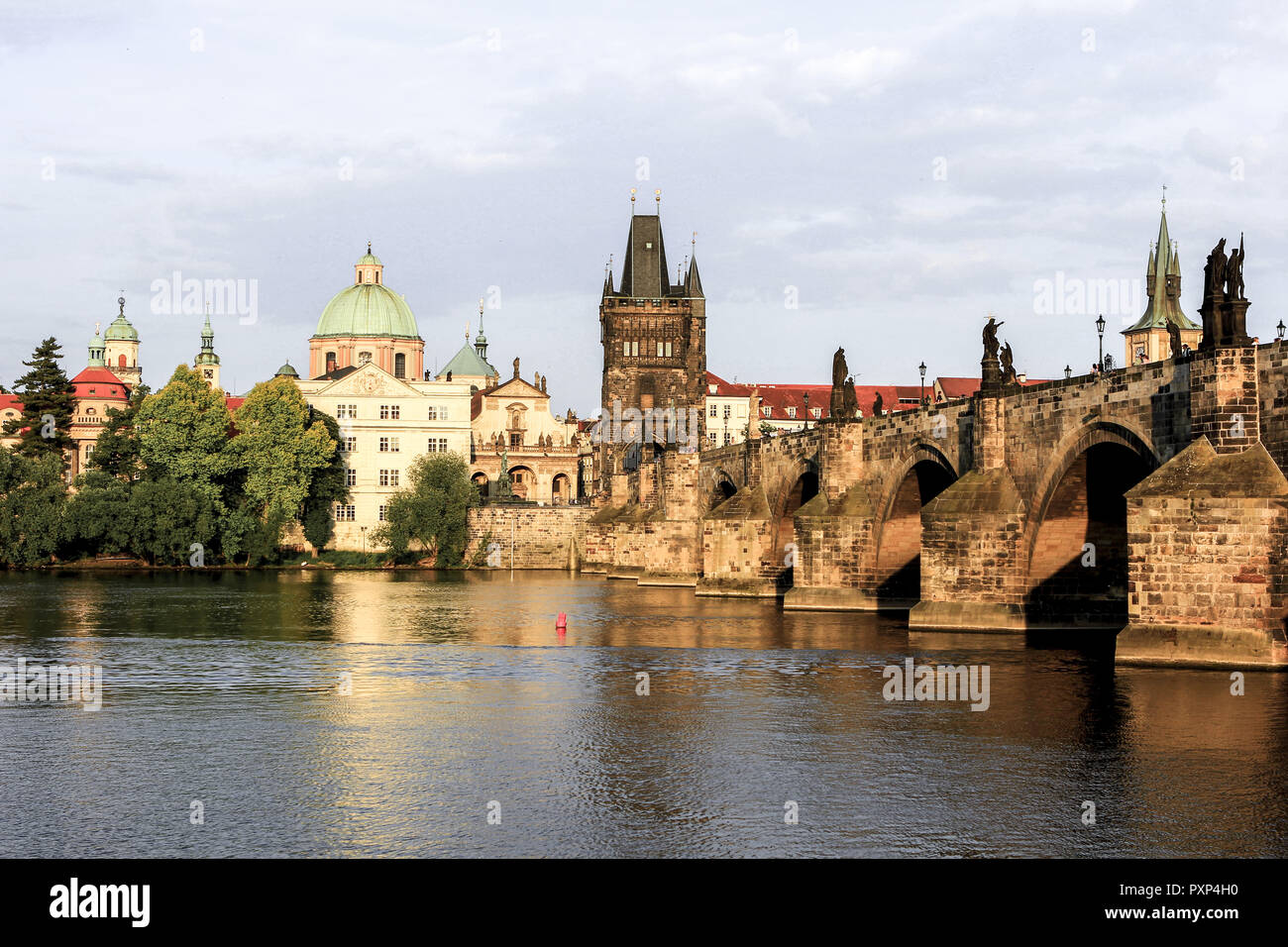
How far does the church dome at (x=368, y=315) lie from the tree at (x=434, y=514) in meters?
38.1

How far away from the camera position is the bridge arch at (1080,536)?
117 feet

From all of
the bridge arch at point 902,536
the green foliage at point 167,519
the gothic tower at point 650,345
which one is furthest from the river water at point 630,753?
the gothic tower at point 650,345

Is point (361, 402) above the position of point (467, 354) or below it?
below

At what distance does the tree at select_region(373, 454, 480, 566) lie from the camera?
317ft

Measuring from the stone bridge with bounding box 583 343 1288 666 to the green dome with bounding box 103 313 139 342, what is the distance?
488ft

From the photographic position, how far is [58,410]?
10662 cm

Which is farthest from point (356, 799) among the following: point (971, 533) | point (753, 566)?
point (753, 566)

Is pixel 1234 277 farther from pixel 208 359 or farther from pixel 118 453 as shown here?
pixel 208 359

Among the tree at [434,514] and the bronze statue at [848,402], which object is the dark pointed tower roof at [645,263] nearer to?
the tree at [434,514]

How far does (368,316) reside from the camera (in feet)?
445
